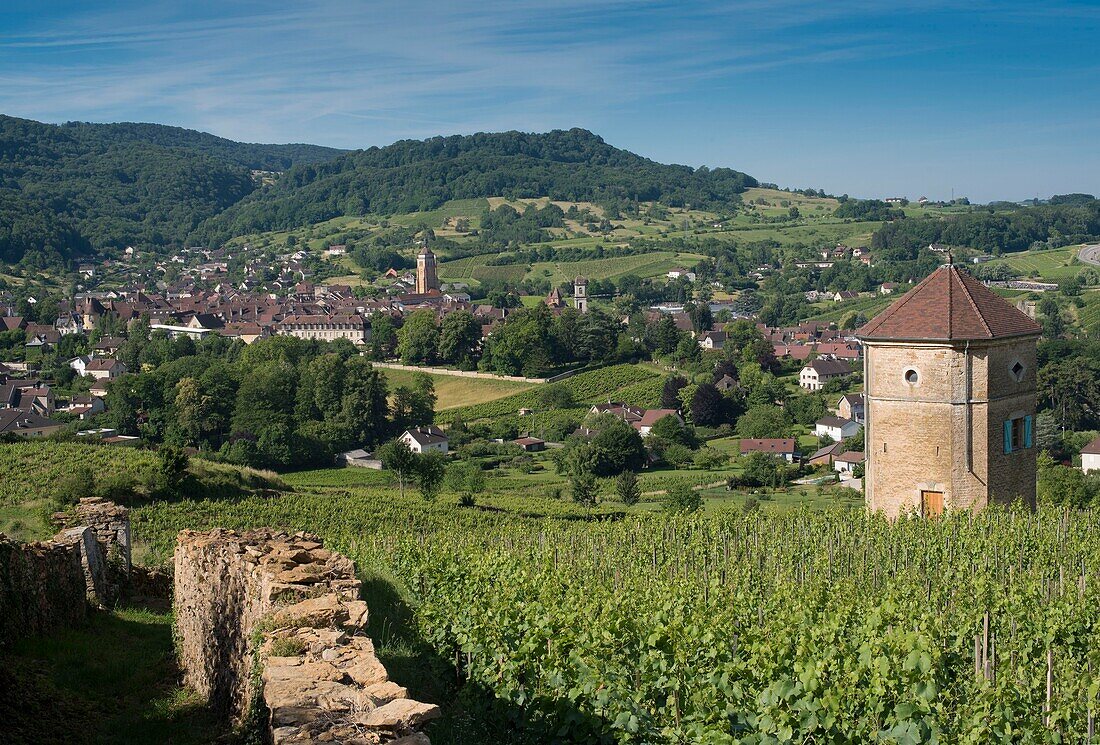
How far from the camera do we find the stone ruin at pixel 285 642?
5840 mm

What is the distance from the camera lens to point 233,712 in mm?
8570

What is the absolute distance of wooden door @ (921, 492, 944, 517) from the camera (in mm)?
19125

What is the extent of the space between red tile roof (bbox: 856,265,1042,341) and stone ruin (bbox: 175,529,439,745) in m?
11.8

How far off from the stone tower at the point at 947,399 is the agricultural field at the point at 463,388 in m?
61.5

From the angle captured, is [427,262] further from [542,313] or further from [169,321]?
[542,313]

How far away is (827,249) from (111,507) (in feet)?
578

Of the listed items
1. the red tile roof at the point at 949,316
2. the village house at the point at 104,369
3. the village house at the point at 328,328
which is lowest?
the village house at the point at 104,369

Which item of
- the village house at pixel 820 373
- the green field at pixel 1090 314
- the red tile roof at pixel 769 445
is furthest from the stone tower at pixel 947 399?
the green field at pixel 1090 314

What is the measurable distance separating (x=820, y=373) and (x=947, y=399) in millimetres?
70930

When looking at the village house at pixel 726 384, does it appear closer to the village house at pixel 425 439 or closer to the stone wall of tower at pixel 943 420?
the village house at pixel 425 439

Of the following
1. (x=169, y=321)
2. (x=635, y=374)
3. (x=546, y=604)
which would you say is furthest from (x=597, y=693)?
(x=169, y=321)

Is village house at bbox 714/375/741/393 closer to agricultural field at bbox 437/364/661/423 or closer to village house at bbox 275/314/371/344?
agricultural field at bbox 437/364/661/423

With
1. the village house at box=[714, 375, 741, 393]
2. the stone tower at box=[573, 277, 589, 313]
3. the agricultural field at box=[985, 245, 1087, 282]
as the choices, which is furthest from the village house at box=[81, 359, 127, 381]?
the agricultural field at box=[985, 245, 1087, 282]

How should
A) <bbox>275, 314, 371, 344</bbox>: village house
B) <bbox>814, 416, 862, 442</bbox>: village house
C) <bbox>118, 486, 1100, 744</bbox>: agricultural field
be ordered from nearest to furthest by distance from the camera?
<bbox>118, 486, 1100, 744</bbox>: agricultural field < <bbox>814, 416, 862, 442</bbox>: village house < <bbox>275, 314, 371, 344</bbox>: village house
